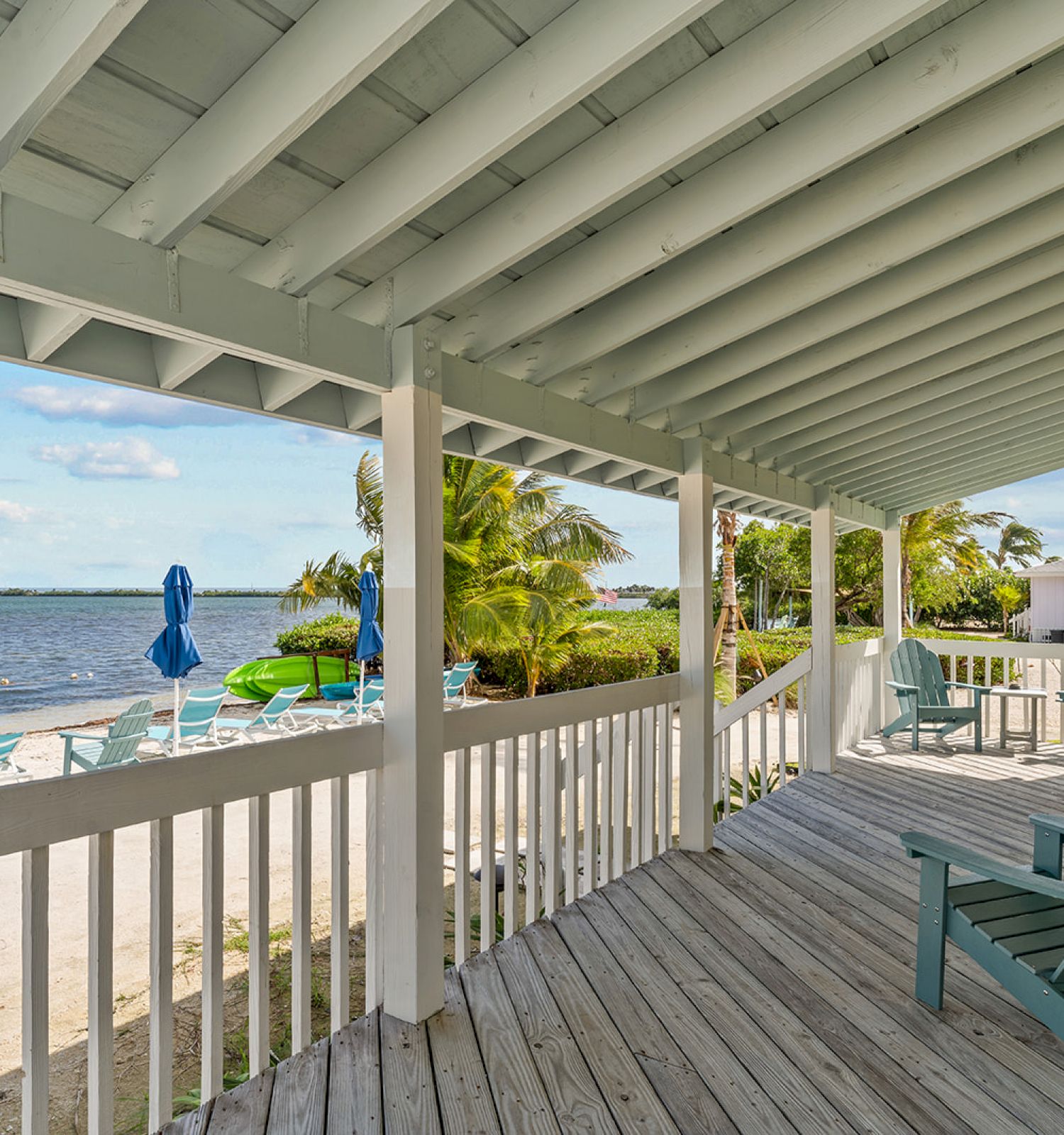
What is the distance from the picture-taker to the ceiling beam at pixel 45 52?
4.31 feet

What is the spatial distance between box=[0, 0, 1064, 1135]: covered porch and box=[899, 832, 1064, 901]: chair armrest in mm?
538

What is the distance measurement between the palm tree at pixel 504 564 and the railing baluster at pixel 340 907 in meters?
8.28

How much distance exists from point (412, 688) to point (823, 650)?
14.7 feet

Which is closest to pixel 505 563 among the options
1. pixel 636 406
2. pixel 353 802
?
pixel 353 802

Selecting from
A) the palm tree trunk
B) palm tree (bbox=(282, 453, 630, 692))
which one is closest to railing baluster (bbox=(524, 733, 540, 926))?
palm tree (bbox=(282, 453, 630, 692))

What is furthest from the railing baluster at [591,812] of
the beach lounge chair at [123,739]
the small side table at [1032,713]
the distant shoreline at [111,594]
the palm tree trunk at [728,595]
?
the distant shoreline at [111,594]

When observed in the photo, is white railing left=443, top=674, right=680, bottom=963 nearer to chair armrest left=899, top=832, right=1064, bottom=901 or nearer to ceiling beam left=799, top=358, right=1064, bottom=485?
chair armrest left=899, top=832, right=1064, bottom=901

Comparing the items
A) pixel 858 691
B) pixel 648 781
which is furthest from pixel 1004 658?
pixel 648 781

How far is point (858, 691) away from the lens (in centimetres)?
732

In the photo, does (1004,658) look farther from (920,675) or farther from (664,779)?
(664,779)

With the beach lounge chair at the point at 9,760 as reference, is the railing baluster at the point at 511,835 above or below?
above

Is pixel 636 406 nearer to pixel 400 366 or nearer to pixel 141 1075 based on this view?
pixel 400 366

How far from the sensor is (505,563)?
495 inches

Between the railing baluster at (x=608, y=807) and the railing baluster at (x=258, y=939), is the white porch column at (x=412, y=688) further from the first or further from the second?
the railing baluster at (x=608, y=807)
